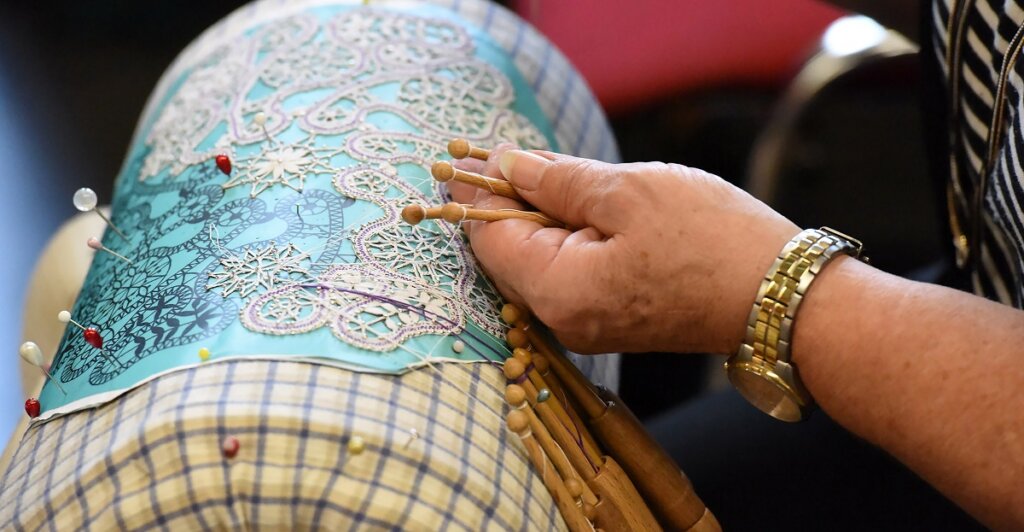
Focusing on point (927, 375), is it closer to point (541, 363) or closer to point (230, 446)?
point (541, 363)

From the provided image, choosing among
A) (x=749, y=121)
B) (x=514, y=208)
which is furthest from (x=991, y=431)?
(x=749, y=121)

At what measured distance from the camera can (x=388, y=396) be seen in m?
0.56

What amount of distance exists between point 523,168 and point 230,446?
282mm

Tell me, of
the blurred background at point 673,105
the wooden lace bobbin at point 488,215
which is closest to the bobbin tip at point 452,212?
the wooden lace bobbin at point 488,215

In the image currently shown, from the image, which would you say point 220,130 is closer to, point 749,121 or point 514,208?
point 514,208

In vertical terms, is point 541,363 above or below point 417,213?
below

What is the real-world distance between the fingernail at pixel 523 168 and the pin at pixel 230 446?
272mm

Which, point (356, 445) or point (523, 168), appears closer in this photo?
point (356, 445)

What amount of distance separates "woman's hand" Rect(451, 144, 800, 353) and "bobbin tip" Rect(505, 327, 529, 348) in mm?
18

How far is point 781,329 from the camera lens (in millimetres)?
623

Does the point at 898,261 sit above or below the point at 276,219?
below

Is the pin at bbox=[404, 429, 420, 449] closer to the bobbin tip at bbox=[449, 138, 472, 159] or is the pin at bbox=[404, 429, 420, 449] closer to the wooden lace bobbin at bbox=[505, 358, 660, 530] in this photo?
the wooden lace bobbin at bbox=[505, 358, 660, 530]

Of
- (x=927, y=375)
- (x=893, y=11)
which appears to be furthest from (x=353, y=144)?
(x=893, y=11)

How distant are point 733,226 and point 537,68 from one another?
0.38 metres
